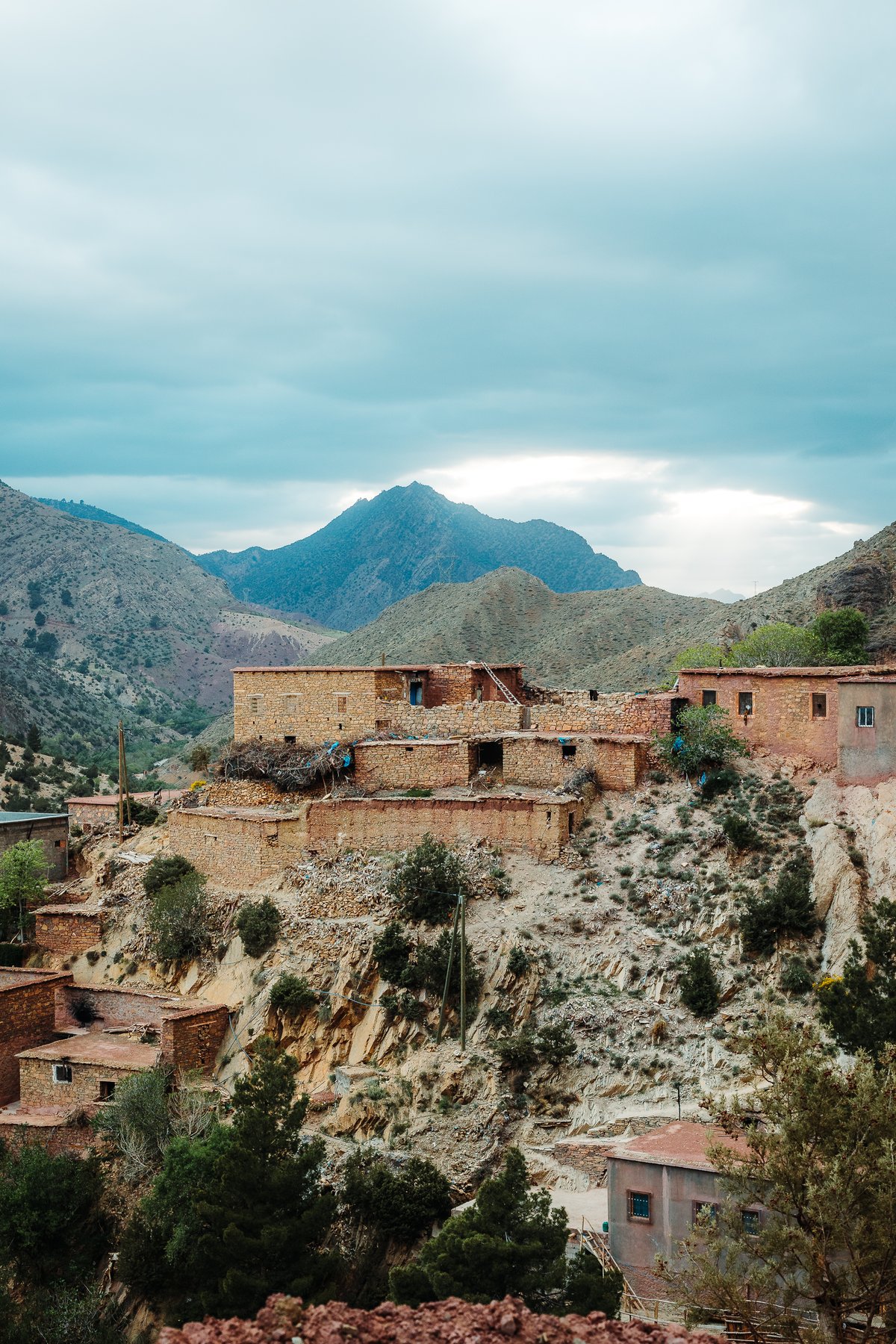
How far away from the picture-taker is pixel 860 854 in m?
23.9

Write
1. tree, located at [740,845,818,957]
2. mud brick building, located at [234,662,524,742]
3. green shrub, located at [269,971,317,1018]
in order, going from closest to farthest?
tree, located at [740,845,818,957]
green shrub, located at [269,971,317,1018]
mud brick building, located at [234,662,524,742]

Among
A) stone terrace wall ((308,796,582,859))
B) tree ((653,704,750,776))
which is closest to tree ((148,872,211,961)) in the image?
stone terrace wall ((308,796,582,859))

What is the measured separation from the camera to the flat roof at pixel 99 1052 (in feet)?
86.1

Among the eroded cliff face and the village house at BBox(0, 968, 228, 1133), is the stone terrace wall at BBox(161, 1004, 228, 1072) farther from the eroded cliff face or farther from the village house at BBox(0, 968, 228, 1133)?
the eroded cliff face

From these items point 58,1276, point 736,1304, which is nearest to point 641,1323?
point 736,1304

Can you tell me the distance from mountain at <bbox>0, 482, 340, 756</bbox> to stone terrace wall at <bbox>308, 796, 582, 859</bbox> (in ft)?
208

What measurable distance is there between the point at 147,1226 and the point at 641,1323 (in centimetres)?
1417

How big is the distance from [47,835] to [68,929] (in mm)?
4940

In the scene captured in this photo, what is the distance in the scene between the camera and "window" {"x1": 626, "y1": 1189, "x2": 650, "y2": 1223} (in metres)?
18.2

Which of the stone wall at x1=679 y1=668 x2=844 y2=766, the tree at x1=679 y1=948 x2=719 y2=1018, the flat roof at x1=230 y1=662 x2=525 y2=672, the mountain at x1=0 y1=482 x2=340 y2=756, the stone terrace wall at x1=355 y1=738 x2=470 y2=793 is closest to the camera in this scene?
the tree at x1=679 y1=948 x2=719 y2=1018

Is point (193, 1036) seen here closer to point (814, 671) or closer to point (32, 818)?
point (32, 818)

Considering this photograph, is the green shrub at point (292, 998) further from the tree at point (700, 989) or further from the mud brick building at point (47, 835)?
the mud brick building at point (47, 835)

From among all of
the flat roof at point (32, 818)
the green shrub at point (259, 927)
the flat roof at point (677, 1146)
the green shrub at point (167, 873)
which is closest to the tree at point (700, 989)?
the flat roof at point (677, 1146)

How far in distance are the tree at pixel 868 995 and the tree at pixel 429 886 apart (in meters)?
8.34
